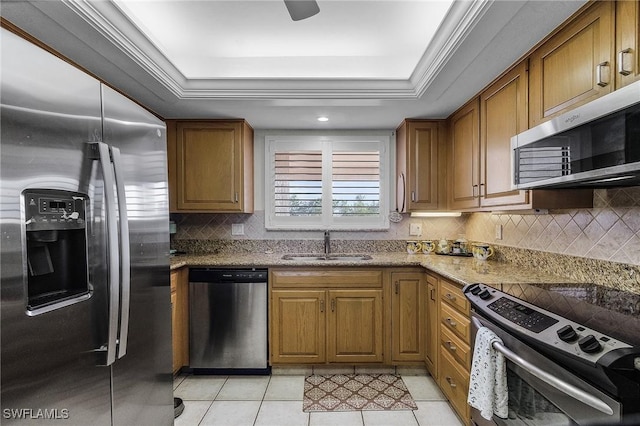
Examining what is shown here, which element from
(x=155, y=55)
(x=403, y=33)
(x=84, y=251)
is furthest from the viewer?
(x=403, y=33)

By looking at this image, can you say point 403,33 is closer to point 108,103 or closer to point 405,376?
point 108,103

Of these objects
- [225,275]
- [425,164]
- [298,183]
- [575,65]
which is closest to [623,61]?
[575,65]

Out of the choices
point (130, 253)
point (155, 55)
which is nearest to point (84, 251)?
point (130, 253)

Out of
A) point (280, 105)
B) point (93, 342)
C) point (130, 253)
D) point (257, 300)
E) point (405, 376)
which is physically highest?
point (280, 105)

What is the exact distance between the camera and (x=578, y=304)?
1.19m

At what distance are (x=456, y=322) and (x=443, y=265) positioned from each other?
496 mm

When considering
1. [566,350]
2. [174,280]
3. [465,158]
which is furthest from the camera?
[465,158]

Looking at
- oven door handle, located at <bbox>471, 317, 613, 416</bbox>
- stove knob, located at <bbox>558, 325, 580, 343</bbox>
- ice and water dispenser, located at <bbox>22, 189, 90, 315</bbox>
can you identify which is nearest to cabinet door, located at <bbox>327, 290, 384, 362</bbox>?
oven door handle, located at <bbox>471, 317, 613, 416</bbox>

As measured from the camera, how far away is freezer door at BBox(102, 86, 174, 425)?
1.13 m

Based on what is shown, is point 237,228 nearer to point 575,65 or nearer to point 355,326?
point 355,326

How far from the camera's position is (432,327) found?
7.88ft

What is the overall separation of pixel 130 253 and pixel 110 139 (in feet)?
1.38

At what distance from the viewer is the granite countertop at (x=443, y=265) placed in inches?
72.0

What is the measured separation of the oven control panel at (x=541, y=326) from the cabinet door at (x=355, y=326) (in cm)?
110
